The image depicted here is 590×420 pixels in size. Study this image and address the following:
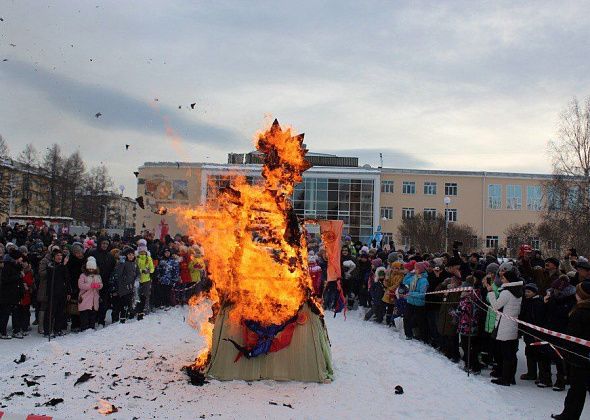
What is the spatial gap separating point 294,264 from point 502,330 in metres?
3.88

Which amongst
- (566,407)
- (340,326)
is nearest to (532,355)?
(566,407)

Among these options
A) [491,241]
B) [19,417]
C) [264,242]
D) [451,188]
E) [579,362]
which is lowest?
[19,417]

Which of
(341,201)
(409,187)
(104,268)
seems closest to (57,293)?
(104,268)

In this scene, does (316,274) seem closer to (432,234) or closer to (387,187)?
(432,234)

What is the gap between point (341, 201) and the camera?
50.3 metres

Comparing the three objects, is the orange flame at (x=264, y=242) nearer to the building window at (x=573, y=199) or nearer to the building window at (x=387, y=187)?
the building window at (x=573, y=199)

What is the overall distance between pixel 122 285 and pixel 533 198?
47.9 m

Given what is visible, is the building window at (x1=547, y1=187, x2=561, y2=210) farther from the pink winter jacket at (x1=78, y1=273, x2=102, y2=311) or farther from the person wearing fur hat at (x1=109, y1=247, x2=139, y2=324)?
the pink winter jacket at (x1=78, y1=273, x2=102, y2=311)

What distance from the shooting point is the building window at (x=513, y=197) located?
52.2 metres

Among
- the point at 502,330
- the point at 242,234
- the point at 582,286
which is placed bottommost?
the point at 502,330

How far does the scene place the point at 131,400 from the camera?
7.16 m

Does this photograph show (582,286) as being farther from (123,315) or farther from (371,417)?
(123,315)

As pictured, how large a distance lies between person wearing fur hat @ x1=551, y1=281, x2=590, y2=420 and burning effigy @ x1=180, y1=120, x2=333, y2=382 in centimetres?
342

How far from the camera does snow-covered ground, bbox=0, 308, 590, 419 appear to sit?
22.9 ft
